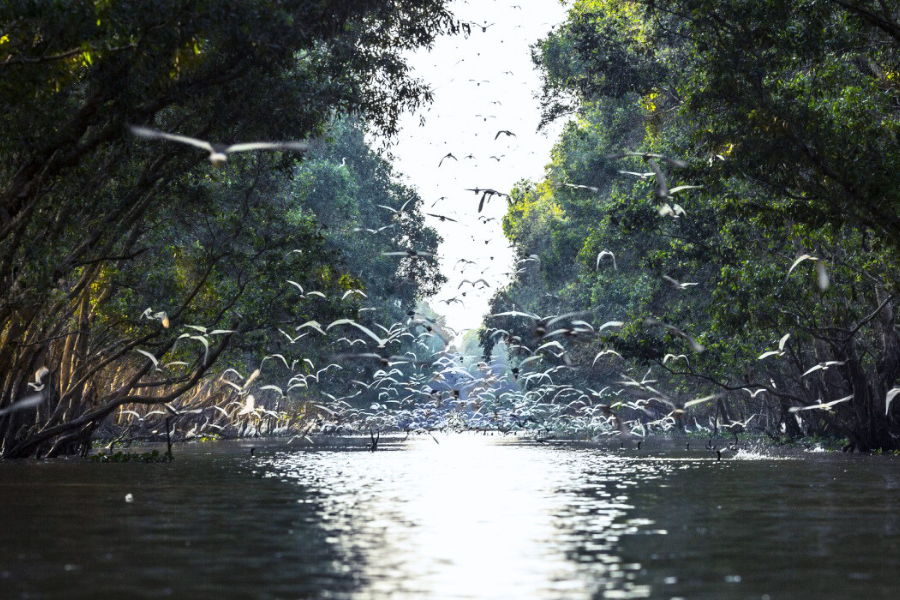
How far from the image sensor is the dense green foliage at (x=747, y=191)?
2469 cm

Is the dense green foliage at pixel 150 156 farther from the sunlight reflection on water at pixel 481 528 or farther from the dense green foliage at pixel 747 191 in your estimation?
the sunlight reflection on water at pixel 481 528

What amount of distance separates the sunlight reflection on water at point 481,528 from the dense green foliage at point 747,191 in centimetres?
582

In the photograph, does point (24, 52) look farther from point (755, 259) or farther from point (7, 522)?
point (755, 259)

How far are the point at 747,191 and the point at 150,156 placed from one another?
55.1 feet

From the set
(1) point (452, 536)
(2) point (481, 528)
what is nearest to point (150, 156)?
(2) point (481, 528)

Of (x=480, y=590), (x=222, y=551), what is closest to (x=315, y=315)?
(x=222, y=551)

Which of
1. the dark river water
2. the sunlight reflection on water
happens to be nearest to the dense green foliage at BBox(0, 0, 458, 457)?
the dark river water

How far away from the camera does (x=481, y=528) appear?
14359mm

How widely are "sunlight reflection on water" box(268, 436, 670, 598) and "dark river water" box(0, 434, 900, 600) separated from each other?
1.4 inches

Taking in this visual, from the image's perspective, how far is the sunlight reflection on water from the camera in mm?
9797

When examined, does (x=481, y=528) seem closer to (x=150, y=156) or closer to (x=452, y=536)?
(x=452, y=536)

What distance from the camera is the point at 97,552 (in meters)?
11.8

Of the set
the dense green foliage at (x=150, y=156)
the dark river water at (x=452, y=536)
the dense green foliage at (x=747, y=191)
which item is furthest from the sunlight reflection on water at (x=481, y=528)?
the dense green foliage at (x=150, y=156)

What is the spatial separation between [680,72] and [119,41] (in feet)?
69.9
